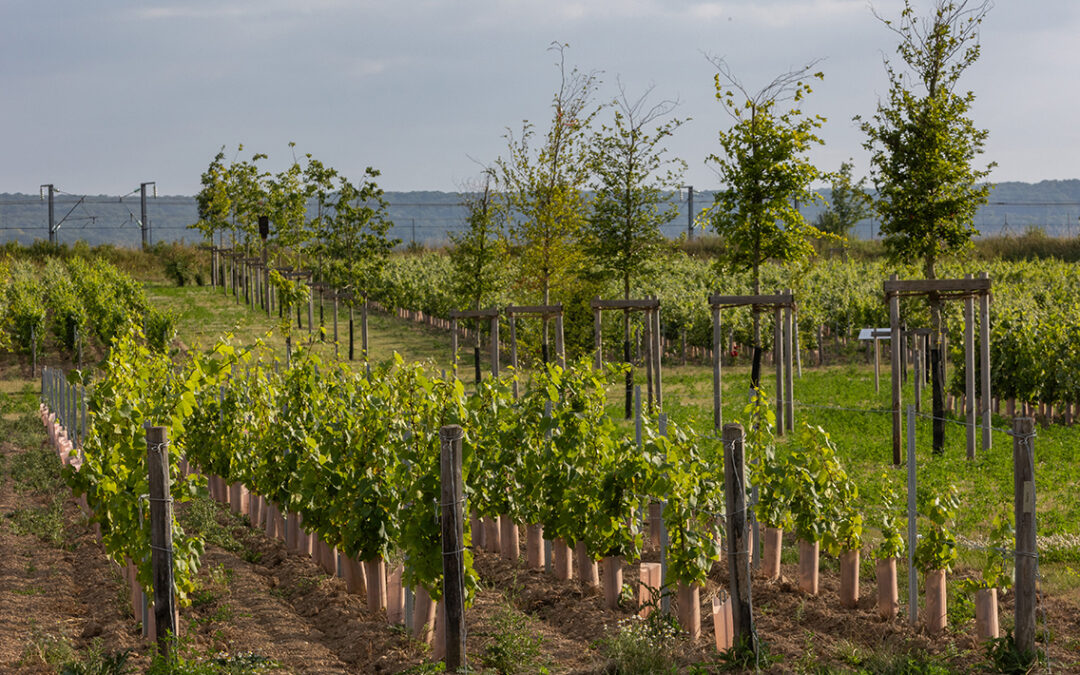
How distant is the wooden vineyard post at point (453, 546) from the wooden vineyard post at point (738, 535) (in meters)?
1.65

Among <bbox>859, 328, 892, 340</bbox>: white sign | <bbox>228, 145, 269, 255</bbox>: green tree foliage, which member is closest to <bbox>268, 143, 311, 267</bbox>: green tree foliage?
<bbox>228, 145, 269, 255</bbox>: green tree foliage

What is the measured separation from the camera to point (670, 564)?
6.87 metres

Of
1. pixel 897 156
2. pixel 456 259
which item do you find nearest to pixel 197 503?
pixel 897 156

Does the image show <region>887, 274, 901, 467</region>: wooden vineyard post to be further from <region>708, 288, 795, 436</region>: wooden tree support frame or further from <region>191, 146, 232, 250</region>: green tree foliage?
<region>191, 146, 232, 250</region>: green tree foliage

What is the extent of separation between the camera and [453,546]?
20.8ft

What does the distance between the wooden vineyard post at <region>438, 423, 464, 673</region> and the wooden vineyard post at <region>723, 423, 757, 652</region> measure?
5.40 feet

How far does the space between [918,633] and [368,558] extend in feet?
12.7

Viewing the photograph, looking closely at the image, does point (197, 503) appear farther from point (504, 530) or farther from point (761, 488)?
point (761, 488)

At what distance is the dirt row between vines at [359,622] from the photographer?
648 cm

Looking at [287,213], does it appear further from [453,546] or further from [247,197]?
[453,546]

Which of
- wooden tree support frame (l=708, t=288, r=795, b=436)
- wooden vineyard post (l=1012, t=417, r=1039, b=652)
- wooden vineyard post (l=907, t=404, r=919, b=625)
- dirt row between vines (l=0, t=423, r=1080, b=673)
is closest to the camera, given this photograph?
wooden vineyard post (l=1012, t=417, r=1039, b=652)

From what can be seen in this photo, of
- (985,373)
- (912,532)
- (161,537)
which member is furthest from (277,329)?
(912,532)

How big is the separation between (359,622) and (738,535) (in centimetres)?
289

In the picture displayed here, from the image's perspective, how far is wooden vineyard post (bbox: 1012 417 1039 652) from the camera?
5957mm
